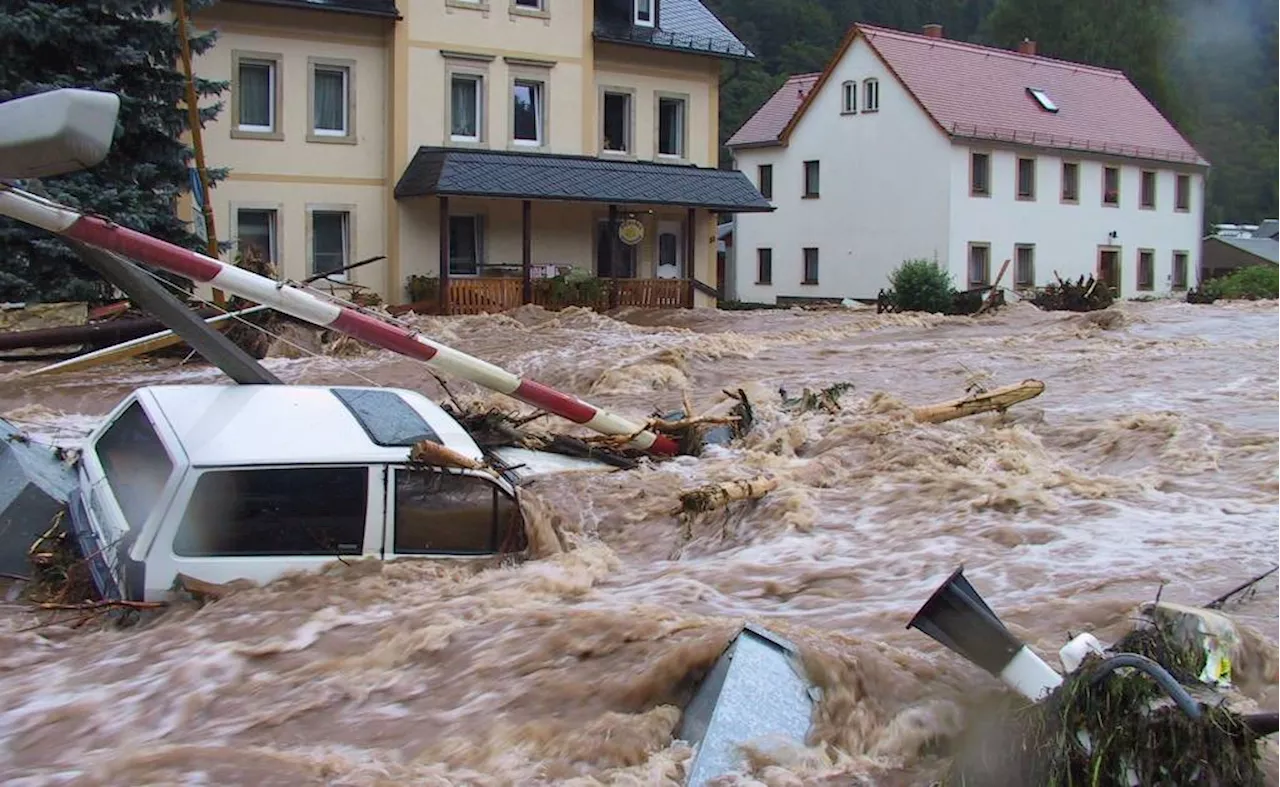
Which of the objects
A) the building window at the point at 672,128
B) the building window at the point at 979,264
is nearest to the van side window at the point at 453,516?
the building window at the point at 672,128

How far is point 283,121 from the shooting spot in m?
29.7

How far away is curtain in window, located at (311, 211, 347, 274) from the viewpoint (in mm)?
30484

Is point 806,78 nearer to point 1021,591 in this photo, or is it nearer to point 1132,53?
point 1132,53

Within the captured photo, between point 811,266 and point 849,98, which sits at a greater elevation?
point 849,98

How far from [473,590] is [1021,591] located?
2.97m

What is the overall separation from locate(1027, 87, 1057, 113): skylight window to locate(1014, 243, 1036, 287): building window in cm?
494

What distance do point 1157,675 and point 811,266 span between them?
43257mm

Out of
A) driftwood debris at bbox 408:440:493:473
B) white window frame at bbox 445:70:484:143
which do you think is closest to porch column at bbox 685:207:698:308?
white window frame at bbox 445:70:484:143

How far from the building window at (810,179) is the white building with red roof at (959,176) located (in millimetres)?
67

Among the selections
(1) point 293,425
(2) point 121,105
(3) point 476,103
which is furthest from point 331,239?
(1) point 293,425

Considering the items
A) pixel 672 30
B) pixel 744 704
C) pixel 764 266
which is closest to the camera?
pixel 744 704

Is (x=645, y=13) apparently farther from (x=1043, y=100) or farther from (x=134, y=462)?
(x=134, y=462)

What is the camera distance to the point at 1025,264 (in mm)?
45531

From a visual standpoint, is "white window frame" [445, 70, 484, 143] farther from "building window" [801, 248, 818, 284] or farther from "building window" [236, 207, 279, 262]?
"building window" [801, 248, 818, 284]
